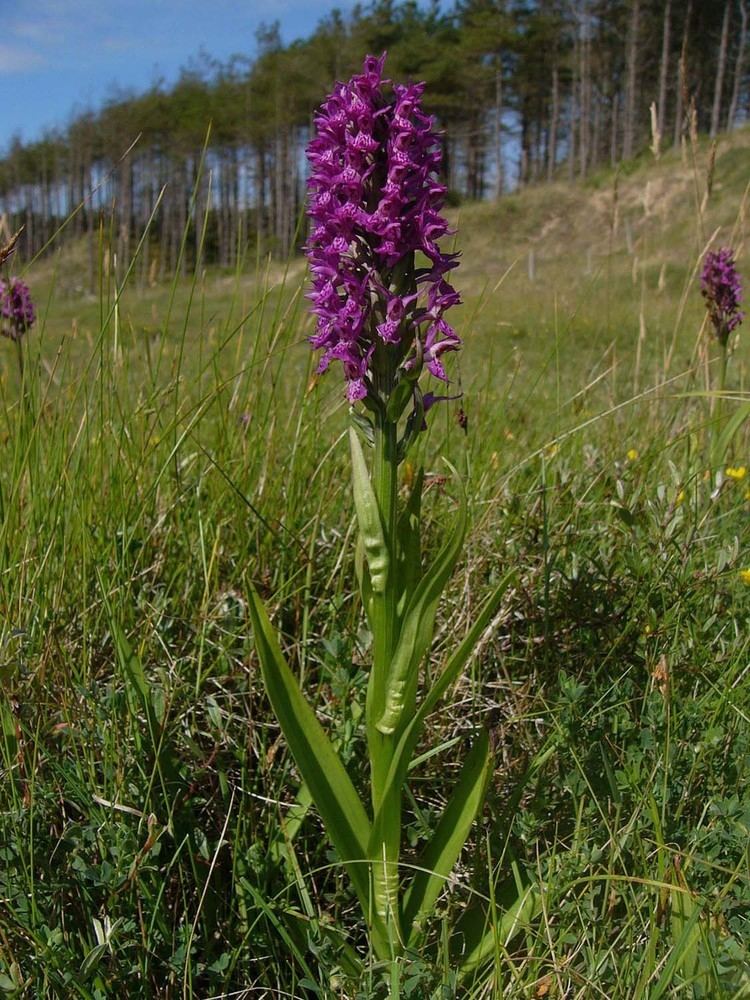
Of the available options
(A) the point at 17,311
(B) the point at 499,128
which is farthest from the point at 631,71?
(A) the point at 17,311

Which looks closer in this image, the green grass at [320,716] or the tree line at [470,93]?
the green grass at [320,716]

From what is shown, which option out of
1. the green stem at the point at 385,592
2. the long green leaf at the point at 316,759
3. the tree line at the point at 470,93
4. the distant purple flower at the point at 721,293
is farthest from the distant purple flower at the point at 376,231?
the tree line at the point at 470,93

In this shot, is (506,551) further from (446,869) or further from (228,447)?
(446,869)

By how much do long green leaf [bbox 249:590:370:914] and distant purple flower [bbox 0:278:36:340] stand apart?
2.27 metres

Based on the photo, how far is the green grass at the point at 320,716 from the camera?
4.75 ft

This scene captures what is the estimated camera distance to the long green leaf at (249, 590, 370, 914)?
1.39 metres

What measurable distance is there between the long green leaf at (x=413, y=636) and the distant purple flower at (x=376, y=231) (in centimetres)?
31

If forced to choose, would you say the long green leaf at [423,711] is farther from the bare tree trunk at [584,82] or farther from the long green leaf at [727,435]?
the bare tree trunk at [584,82]

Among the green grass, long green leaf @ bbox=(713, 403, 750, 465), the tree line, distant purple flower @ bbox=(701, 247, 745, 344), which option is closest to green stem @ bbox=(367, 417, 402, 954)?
the green grass

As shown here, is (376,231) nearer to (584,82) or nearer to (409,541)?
(409,541)

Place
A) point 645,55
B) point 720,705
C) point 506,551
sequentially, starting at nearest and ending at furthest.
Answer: point 720,705, point 506,551, point 645,55

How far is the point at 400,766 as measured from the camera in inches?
56.4

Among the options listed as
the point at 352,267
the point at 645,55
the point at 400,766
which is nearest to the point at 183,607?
the point at 400,766

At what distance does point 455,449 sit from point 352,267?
1717 millimetres
